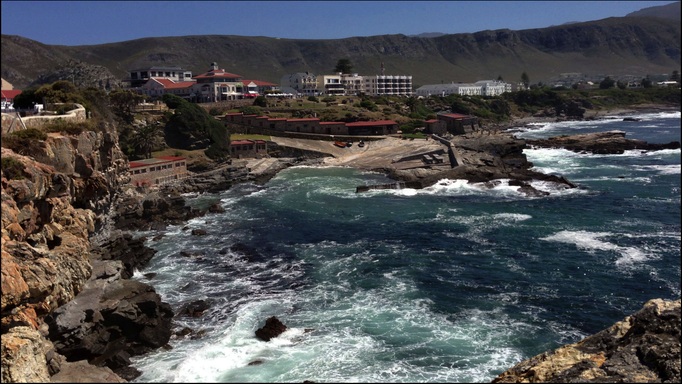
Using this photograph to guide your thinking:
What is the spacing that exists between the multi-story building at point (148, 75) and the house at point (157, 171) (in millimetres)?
62475

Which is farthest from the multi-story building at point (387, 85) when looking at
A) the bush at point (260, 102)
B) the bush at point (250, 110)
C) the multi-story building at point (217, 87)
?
the bush at point (250, 110)

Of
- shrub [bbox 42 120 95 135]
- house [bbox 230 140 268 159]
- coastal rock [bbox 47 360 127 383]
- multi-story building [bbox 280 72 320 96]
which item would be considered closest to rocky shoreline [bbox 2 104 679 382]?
coastal rock [bbox 47 360 127 383]

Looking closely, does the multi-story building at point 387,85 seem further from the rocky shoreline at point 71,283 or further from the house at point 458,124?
the rocky shoreline at point 71,283

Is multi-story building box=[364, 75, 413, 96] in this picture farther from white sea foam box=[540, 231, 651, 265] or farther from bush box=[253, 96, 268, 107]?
white sea foam box=[540, 231, 651, 265]

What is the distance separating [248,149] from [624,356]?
6672 cm

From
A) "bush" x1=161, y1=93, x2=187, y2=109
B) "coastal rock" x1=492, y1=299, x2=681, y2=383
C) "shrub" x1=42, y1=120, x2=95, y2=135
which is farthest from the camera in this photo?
"bush" x1=161, y1=93, x2=187, y2=109

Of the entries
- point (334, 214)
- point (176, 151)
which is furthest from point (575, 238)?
point (176, 151)

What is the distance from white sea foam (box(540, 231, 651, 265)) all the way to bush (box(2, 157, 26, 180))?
1309 inches

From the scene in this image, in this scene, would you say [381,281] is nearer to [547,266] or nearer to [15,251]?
[547,266]

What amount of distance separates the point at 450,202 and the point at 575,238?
14578 mm

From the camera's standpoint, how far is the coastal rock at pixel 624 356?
9008 millimetres

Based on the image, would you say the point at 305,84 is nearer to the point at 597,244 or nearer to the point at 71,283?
the point at 597,244

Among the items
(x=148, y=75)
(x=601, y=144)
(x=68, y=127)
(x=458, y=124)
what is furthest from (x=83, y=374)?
(x=148, y=75)

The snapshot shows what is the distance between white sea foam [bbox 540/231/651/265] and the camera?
3195cm
